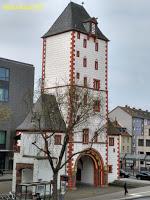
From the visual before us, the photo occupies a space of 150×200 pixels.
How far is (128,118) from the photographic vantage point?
115m

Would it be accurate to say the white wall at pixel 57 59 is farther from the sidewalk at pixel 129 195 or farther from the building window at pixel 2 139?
the building window at pixel 2 139

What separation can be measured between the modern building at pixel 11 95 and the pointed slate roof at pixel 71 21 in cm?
2043

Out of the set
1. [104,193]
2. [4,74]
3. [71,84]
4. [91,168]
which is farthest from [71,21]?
[4,74]

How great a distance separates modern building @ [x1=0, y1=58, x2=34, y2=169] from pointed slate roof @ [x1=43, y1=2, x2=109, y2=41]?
20.4 m

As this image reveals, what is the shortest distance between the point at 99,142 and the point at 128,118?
2249 inches

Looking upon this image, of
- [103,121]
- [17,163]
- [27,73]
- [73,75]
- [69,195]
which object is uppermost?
[27,73]

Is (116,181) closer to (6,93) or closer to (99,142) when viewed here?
(99,142)

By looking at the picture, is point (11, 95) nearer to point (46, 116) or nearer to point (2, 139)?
point (2, 139)

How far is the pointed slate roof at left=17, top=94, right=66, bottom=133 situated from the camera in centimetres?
4866

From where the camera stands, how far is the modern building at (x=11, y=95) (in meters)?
79.1

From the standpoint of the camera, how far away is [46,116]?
49.3m

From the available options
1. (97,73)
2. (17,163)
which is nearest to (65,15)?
(97,73)

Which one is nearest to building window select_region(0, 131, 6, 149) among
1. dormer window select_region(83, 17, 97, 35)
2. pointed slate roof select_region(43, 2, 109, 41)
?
pointed slate roof select_region(43, 2, 109, 41)

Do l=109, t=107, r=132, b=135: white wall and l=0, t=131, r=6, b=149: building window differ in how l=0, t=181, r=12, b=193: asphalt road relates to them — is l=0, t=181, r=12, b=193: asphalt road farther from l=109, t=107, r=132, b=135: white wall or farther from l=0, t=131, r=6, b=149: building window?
l=109, t=107, r=132, b=135: white wall
